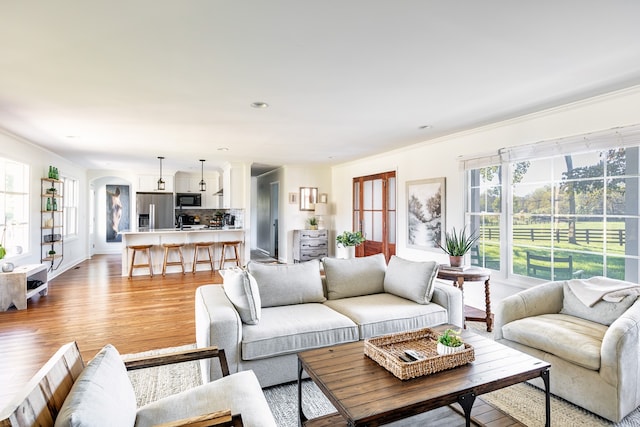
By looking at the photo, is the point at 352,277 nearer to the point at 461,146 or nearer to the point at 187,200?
the point at 461,146

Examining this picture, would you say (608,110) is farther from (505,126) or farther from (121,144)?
(121,144)

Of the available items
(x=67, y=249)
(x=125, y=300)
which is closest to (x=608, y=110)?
(x=125, y=300)

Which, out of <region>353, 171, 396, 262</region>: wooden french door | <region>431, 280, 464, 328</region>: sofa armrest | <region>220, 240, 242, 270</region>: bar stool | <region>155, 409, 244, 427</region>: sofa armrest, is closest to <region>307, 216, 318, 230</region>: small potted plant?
<region>353, 171, 396, 262</region>: wooden french door

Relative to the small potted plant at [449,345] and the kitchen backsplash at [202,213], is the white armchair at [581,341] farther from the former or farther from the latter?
the kitchen backsplash at [202,213]

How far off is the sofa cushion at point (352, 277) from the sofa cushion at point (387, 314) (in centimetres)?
15

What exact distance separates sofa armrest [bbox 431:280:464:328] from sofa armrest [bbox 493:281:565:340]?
13.9 inches

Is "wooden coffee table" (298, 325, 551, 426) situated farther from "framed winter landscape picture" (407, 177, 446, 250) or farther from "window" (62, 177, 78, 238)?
"window" (62, 177, 78, 238)

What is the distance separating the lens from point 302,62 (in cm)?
253

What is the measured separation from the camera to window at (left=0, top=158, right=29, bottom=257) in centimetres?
499

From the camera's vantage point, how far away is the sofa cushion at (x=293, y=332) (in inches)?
99.0

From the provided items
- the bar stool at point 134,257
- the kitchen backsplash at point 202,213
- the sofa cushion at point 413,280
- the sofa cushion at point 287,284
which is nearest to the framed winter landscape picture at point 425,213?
the sofa cushion at point 413,280

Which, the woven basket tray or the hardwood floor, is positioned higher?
the woven basket tray

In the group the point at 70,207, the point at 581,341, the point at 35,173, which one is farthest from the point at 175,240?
the point at 581,341

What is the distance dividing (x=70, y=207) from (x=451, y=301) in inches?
330
